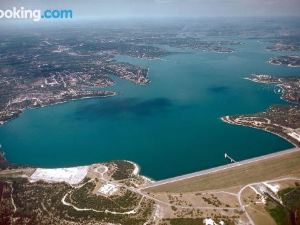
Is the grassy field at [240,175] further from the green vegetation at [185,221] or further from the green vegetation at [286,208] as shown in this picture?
the green vegetation at [185,221]

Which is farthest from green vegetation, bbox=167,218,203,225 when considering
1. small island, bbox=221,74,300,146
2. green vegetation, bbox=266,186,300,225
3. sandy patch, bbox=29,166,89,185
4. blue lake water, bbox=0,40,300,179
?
small island, bbox=221,74,300,146

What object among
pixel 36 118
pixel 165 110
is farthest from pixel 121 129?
pixel 36 118

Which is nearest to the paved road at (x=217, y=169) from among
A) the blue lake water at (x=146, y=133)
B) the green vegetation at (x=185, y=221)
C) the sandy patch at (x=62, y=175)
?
the blue lake water at (x=146, y=133)

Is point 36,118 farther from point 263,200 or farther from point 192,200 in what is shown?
point 263,200

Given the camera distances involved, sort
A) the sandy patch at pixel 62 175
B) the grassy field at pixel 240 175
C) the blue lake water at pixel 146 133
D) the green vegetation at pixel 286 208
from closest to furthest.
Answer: the green vegetation at pixel 286 208 → the grassy field at pixel 240 175 → the sandy patch at pixel 62 175 → the blue lake water at pixel 146 133

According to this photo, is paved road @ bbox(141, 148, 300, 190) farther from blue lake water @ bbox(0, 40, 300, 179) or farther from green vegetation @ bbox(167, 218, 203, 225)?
green vegetation @ bbox(167, 218, 203, 225)

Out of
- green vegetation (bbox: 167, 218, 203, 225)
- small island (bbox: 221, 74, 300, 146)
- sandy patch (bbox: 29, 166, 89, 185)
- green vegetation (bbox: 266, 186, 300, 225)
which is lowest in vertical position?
sandy patch (bbox: 29, 166, 89, 185)
